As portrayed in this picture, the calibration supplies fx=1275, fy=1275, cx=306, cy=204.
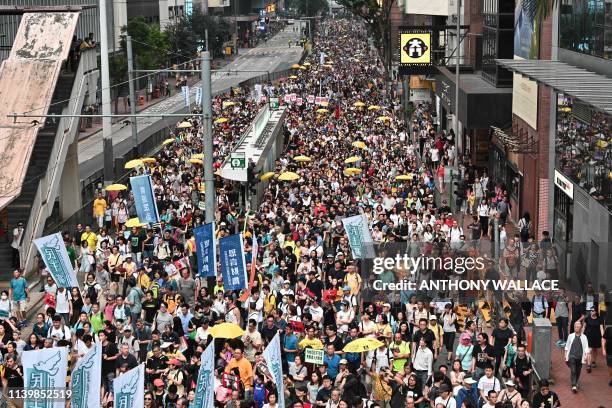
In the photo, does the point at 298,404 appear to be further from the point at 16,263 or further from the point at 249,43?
the point at 249,43

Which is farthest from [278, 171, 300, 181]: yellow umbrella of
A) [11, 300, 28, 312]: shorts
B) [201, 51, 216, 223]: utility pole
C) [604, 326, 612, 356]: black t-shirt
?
[604, 326, 612, 356]: black t-shirt

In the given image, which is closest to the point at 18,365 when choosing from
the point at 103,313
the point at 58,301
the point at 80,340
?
the point at 80,340

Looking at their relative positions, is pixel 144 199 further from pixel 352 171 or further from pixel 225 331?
pixel 352 171

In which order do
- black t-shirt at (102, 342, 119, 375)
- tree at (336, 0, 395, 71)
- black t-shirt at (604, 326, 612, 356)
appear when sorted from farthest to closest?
tree at (336, 0, 395, 71), black t-shirt at (604, 326, 612, 356), black t-shirt at (102, 342, 119, 375)

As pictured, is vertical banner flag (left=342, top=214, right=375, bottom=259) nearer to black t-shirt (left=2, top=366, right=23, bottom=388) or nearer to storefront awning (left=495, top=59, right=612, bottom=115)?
storefront awning (left=495, top=59, right=612, bottom=115)

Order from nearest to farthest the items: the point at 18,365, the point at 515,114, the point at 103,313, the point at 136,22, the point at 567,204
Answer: the point at 18,365 < the point at 103,313 < the point at 567,204 < the point at 515,114 < the point at 136,22

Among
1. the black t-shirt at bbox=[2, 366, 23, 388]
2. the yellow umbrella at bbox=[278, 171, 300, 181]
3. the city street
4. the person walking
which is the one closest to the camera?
the black t-shirt at bbox=[2, 366, 23, 388]

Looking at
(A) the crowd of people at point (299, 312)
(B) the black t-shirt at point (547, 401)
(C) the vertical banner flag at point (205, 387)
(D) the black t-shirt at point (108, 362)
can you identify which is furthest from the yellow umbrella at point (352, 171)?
(C) the vertical banner flag at point (205, 387)
